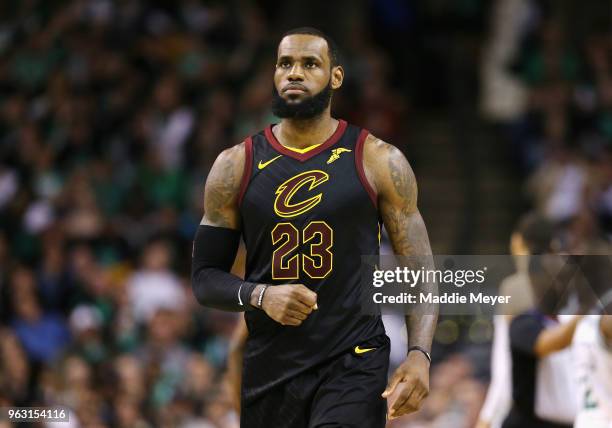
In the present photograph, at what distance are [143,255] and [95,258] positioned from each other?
0.48m

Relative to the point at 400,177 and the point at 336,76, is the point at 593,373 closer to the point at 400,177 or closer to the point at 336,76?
the point at 400,177

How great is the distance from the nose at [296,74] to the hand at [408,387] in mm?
1378

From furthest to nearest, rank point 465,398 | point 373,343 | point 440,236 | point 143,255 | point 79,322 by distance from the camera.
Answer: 1. point 440,236
2. point 143,255
3. point 79,322
4. point 465,398
5. point 373,343

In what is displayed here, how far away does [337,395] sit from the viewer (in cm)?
567

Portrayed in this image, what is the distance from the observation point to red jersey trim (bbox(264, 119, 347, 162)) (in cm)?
600

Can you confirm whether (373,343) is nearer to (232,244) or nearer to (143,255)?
(232,244)

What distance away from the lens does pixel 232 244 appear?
6043 millimetres

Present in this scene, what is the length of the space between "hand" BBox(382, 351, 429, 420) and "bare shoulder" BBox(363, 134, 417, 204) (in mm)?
779

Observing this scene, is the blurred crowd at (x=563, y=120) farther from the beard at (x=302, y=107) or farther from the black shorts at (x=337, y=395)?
the black shorts at (x=337, y=395)

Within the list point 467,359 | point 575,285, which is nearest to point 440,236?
A: point 467,359

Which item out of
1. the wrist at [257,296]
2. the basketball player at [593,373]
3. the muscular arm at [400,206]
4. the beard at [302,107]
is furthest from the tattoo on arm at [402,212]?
the basketball player at [593,373]

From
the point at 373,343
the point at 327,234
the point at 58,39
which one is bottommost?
the point at 373,343

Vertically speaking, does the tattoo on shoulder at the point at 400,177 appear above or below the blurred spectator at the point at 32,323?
below

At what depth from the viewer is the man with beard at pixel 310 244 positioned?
5750mm
